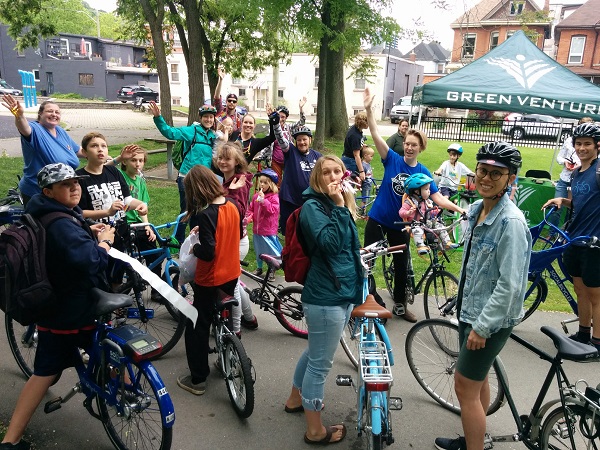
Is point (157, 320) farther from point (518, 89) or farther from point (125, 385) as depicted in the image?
point (518, 89)

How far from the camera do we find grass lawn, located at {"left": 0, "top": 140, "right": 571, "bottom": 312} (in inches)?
264

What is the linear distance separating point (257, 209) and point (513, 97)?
6.16 m

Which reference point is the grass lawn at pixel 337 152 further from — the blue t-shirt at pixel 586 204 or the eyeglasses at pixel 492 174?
the eyeglasses at pixel 492 174

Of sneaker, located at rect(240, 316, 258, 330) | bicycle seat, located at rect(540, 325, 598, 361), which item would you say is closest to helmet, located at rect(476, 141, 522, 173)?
bicycle seat, located at rect(540, 325, 598, 361)

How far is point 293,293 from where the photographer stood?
4.79 m

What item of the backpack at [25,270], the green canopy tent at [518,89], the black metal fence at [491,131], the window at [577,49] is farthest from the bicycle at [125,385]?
the window at [577,49]

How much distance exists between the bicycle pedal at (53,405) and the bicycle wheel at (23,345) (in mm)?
703

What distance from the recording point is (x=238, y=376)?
11.9 ft

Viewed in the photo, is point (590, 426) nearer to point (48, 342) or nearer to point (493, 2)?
point (48, 342)

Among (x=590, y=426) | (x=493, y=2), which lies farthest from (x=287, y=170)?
(x=493, y=2)

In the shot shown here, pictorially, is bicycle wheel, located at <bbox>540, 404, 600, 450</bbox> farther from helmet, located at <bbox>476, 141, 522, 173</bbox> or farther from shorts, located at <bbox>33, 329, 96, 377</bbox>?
shorts, located at <bbox>33, 329, 96, 377</bbox>

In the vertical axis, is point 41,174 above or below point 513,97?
below

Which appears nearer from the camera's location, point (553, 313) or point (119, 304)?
point (119, 304)

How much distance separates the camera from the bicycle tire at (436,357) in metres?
3.79
